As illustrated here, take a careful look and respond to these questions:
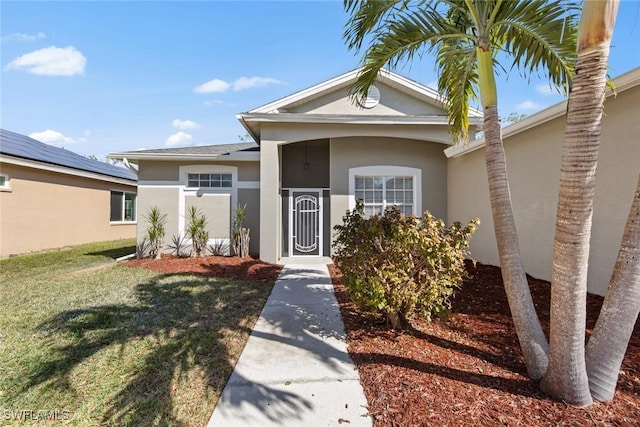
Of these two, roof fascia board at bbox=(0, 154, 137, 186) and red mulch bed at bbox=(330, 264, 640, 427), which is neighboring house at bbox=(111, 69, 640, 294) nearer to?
red mulch bed at bbox=(330, 264, 640, 427)

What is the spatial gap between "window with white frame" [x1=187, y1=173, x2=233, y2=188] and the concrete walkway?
704 centimetres

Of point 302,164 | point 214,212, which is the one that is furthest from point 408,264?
point 214,212

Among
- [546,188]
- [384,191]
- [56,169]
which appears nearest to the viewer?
[546,188]

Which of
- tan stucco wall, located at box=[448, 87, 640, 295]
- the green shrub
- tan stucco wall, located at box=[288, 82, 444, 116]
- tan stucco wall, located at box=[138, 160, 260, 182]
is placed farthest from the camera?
tan stucco wall, located at box=[138, 160, 260, 182]

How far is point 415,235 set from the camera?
13.3ft

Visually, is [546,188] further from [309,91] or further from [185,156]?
[185,156]

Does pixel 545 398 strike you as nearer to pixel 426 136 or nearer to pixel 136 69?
pixel 426 136

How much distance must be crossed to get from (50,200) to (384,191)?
14.2 m

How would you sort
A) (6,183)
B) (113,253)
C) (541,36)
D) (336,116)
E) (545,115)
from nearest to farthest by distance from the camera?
1. (541,36)
2. (545,115)
3. (336,116)
4. (6,183)
5. (113,253)

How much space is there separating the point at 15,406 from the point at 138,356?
1117 millimetres

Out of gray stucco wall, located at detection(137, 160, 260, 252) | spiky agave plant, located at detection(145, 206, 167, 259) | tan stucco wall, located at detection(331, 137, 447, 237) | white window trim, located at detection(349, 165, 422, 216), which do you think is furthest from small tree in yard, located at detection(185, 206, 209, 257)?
white window trim, located at detection(349, 165, 422, 216)

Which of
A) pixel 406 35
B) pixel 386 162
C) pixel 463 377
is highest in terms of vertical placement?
pixel 406 35

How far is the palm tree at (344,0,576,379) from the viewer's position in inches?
128

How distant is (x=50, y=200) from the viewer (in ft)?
45.3
